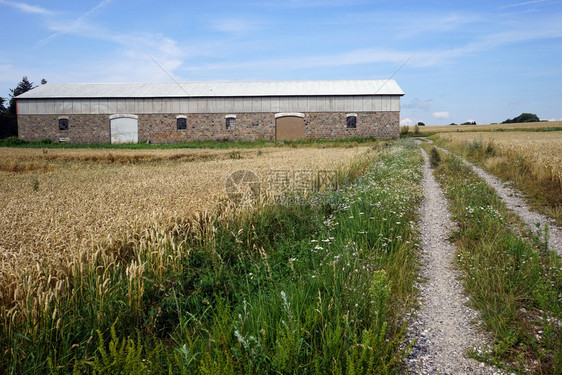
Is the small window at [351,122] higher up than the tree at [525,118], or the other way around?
the tree at [525,118]

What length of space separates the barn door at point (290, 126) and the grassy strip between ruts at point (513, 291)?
30.9 metres

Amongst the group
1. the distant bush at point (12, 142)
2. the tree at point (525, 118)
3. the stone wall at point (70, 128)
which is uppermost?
the tree at point (525, 118)

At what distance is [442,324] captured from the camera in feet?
12.4

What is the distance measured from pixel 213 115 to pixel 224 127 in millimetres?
1714

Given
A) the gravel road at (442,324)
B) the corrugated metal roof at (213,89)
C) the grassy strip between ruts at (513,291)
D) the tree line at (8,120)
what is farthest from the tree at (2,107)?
the grassy strip between ruts at (513,291)

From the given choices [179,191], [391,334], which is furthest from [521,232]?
[179,191]

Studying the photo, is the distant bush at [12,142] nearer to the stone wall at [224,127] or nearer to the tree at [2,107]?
the stone wall at [224,127]

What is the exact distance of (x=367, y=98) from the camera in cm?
3747

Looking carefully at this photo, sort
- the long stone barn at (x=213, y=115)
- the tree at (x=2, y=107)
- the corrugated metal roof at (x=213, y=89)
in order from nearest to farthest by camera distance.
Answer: the long stone barn at (x=213, y=115), the corrugated metal roof at (x=213, y=89), the tree at (x=2, y=107)

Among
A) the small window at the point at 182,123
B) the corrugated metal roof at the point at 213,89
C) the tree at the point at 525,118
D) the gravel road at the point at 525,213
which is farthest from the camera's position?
the tree at the point at 525,118

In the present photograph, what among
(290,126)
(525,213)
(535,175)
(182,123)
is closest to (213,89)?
(182,123)

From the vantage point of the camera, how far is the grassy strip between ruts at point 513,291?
3.21m

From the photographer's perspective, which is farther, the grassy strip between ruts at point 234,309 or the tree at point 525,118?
the tree at point 525,118

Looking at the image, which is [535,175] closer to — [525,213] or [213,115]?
[525,213]
